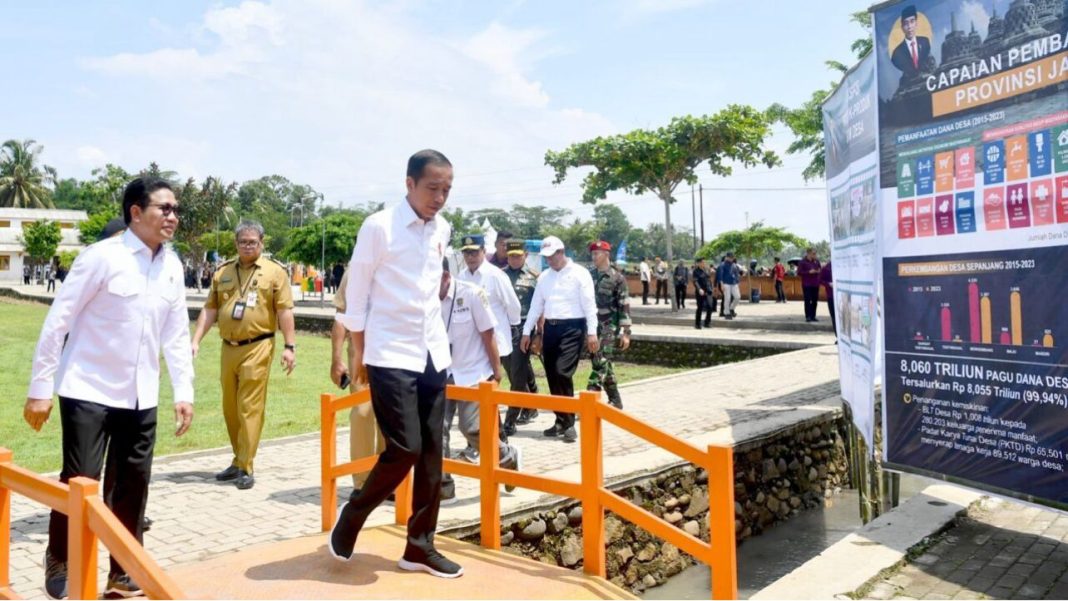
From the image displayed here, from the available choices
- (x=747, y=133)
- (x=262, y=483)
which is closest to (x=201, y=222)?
(x=747, y=133)

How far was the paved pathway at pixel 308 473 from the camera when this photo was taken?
15.3ft

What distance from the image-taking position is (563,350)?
7.79 meters

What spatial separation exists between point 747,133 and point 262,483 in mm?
20123

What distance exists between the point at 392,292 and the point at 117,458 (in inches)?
56.8

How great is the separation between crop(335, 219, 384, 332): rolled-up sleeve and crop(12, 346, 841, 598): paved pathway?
63.5 inches

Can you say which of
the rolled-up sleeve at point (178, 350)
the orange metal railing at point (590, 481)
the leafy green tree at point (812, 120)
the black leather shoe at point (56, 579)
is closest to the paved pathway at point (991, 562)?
the orange metal railing at point (590, 481)

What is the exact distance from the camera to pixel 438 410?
3.73 metres

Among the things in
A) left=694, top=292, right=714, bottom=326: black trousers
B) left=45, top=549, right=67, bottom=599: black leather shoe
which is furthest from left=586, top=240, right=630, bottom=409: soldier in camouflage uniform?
left=694, top=292, right=714, bottom=326: black trousers

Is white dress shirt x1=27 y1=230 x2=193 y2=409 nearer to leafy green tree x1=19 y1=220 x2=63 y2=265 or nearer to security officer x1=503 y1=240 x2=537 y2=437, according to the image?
security officer x1=503 y1=240 x2=537 y2=437

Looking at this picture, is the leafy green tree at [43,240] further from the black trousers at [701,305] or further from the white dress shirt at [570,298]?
the white dress shirt at [570,298]

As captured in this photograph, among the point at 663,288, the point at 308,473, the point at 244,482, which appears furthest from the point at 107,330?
the point at 663,288

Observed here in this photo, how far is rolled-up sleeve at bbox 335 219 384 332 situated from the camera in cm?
356

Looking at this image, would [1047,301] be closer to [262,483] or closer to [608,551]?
[608,551]

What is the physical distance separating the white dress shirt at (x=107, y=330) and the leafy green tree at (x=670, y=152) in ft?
70.5
